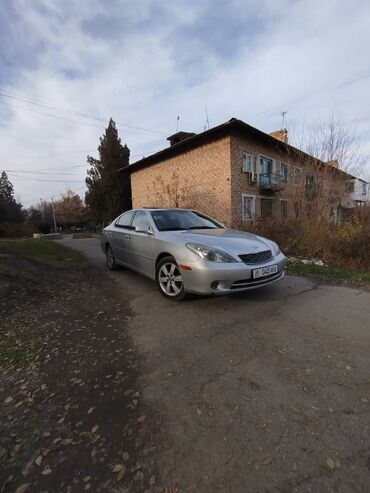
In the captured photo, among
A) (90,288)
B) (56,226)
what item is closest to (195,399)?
(90,288)

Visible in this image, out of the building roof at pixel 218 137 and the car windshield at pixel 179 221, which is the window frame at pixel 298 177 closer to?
the building roof at pixel 218 137

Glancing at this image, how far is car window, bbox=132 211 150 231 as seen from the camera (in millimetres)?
4809

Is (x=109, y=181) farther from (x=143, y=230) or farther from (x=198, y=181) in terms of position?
(x=143, y=230)

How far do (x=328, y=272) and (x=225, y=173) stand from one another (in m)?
11.0

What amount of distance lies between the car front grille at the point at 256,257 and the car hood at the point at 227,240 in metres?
0.05

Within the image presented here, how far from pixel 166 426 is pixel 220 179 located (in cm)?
1537

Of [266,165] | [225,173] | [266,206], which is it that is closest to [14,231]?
[225,173]

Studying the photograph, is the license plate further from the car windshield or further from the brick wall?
the brick wall

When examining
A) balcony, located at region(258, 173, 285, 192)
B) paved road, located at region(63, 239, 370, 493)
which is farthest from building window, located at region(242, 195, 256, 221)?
paved road, located at region(63, 239, 370, 493)

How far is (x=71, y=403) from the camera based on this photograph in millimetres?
1997

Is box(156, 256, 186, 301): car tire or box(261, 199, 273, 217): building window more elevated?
box(261, 199, 273, 217): building window

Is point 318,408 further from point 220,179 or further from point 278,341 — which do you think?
point 220,179

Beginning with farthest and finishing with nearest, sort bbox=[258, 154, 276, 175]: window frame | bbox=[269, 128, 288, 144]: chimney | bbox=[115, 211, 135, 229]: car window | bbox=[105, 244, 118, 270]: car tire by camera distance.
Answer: bbox=[258, 154, 276, 175]: window frame
bbox=[269, 128, 288, 144]: chimney
bbox=[105, 244, 118, 270]: car tire
bbox=[115, 211, 135, 229]: car window

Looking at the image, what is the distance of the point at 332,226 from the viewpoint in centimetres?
795
